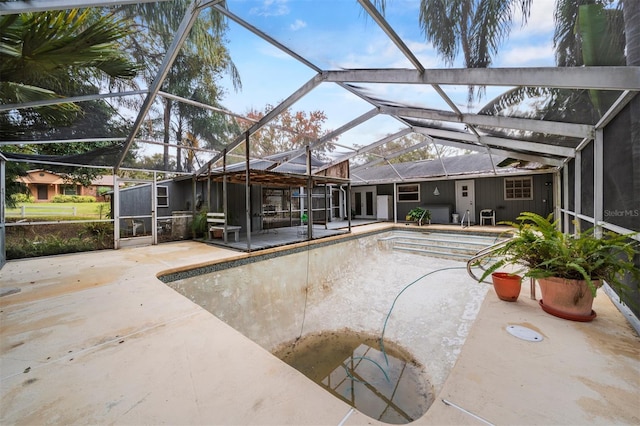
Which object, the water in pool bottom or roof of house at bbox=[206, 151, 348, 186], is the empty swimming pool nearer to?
the water in pool bottom

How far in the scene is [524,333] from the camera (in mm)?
2035

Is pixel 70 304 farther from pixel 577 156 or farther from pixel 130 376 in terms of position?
pixel 577 156

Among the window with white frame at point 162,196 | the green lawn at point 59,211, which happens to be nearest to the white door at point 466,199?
the window with white frame at point 162,196

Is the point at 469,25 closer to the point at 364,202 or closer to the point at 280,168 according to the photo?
the point at 280,168

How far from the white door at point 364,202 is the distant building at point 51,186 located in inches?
436

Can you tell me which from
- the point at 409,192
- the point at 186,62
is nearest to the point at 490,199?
the point at 409,192

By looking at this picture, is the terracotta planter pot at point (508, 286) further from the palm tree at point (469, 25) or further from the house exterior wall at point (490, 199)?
the house exterior wall at point (490, 199)

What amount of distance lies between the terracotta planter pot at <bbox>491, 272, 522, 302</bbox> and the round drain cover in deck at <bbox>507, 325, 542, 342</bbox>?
648mm

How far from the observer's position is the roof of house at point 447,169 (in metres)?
8.76

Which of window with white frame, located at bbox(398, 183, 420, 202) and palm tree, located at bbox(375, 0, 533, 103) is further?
window with white frame, located at bbox(398, 183, 420, 202)

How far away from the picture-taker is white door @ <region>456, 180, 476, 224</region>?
1036 cm

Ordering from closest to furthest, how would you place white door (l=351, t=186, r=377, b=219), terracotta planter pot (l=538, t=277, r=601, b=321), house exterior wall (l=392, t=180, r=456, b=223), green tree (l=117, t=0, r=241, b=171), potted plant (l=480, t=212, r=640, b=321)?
potted plant (l=480, t=212, r=640, b=321)
terracotta planter pot (l=538, t=277, r=601, b=321)
green tree (l=117, t=0, r=241, b=171)
house exterior wall (l=392, t=180, r=456, b=223)
white door (l=351, t=186, r=377, b=219)

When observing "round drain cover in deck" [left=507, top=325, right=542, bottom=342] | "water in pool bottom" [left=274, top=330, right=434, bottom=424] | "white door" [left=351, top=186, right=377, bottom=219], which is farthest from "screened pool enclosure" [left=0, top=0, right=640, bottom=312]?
"white door" [left=351, top=186, right=377, bottom=219]

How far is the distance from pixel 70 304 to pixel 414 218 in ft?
34.9
